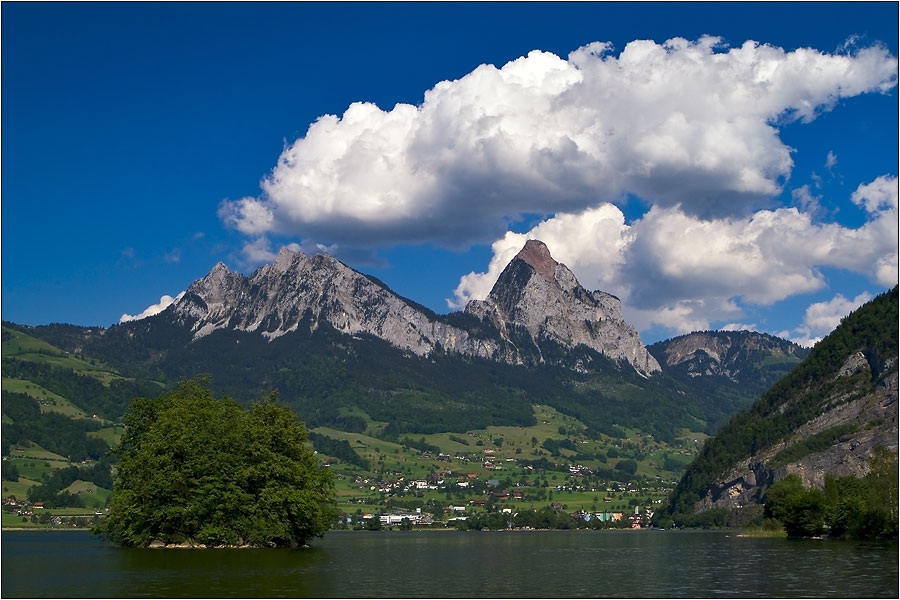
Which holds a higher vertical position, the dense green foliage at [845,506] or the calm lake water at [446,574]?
the dense green foliage at [845,506]

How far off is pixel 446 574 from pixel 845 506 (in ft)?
294

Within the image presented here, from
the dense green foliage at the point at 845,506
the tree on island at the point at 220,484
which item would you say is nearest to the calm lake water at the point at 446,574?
the tree on island at the point at 220,484

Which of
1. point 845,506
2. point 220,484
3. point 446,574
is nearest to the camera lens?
point 446,574

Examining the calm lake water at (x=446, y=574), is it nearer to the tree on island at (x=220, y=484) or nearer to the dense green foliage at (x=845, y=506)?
the tree on island at (x=220, y=484)

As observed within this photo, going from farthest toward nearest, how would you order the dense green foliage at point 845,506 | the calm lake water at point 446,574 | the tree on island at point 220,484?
1. the dense green foliage at point 845,506
2. the tree on island at point 220,484
3. the calm lake water at point 446,574

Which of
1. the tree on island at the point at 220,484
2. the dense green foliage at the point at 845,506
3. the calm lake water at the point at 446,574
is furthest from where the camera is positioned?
the dense green foliage at the point at 845,506

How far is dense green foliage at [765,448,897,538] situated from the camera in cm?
14175

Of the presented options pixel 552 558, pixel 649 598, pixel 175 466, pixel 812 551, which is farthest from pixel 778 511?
pixel 649 598

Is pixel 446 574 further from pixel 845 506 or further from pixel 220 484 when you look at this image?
pixel 845 506

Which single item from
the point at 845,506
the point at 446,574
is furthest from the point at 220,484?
the point at 845,506

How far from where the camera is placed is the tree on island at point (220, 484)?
11519 cm

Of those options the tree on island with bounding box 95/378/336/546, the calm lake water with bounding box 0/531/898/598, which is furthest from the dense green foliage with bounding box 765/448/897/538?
the tree on island with bounding box 95/378/336/546

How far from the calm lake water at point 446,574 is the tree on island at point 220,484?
183 inches

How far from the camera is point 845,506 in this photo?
151375 millimetres
